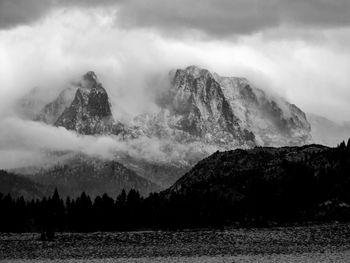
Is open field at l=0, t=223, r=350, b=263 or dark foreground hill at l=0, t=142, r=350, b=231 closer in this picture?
open field at l=0, t=223, r=350, b=263

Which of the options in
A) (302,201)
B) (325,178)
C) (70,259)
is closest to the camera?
(70,259)

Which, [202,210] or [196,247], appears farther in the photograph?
[202,210]

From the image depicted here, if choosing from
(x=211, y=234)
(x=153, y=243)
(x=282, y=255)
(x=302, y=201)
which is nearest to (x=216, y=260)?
(x=282, y=255)

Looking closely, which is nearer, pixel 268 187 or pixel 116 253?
pixel 116 253

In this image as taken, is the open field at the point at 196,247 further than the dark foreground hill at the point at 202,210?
No

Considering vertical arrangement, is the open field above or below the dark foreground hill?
below

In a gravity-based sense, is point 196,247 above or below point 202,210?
below

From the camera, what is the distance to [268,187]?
19625 cm

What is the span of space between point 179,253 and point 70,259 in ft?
51.4

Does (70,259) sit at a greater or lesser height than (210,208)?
lesser

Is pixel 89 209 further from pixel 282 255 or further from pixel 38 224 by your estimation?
pixel 282 255

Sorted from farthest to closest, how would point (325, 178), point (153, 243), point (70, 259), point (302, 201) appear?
point (325, 178)
point (302, 201)
point (153, 243)
point (70, 259)

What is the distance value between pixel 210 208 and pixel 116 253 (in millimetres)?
89307

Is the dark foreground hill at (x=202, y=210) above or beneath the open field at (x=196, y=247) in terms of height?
above
